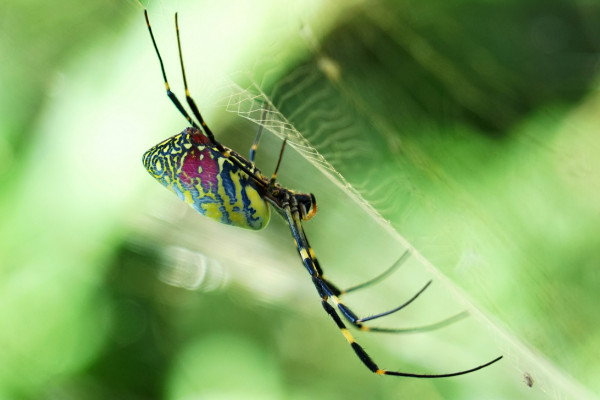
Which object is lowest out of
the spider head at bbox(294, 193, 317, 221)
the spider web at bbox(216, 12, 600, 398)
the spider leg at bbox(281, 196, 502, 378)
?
the spider leg at bbox(281, 196, 502, 378)

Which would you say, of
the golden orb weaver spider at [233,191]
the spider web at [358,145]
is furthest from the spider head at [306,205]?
the spider web at [358,145]

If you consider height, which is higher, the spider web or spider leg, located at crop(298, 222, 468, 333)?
the spider web

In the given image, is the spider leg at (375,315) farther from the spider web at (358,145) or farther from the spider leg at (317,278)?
the spider web at (358,145)

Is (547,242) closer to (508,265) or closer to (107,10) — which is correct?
(508,265)

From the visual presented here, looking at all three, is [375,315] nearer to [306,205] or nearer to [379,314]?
[379,314]

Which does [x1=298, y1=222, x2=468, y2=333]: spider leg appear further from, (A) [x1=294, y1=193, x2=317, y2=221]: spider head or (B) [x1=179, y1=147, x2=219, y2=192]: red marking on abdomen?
(B) [x1=179, y1=147, x2=219, y2=192]: red marking on abdomen

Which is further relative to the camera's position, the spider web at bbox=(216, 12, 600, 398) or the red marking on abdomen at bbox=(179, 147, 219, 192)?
the red marking on abdomen at bbox=(179, 147, 219, 192)

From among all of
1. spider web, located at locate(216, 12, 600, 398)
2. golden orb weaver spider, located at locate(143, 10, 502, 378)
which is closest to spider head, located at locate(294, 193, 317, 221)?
golden orb weaver spider, located at locate(143, 10, 502, 378)

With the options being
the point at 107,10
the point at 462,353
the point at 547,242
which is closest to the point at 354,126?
the point at 547,242
